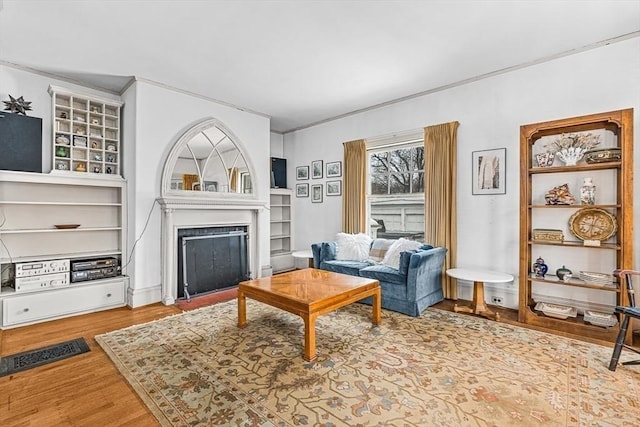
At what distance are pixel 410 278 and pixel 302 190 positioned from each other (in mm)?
3192

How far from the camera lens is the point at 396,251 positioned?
3.86 m

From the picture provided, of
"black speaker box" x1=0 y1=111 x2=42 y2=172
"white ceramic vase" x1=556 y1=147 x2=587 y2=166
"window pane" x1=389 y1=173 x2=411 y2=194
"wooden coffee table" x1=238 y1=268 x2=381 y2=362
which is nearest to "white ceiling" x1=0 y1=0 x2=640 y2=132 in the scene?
"black speaker box" x1=0 y1=111 x2=42 y2=172

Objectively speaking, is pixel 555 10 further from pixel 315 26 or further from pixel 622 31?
pixel 315 26

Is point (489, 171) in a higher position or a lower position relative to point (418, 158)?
lower

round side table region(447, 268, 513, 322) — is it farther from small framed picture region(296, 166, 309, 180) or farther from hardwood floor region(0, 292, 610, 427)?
small framed picture region(296, 166, 309, 180)

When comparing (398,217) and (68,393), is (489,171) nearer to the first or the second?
(398,217)

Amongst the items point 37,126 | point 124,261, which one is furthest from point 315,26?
point 124,261

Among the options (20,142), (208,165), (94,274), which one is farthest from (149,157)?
(94,274)

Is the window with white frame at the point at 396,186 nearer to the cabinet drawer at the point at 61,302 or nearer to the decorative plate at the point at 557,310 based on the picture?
the decorative plate at the point at 557,310

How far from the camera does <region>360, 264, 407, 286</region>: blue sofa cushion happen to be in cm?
344

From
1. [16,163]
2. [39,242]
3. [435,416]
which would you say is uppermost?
[16,163]

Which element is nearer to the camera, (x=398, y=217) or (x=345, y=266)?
(x=345, y=266)

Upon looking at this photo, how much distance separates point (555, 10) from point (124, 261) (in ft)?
17.1

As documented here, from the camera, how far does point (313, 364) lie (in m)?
2.30
